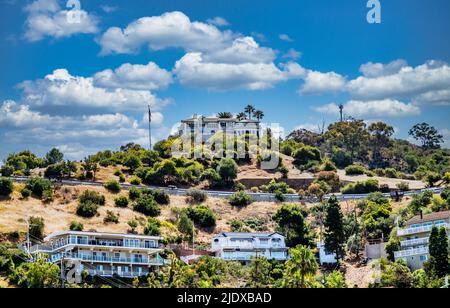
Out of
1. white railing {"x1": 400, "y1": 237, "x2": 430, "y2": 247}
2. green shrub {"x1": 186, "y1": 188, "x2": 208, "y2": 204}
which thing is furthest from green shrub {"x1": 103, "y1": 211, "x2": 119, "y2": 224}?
white railing {"x1": 400, "y1": 237, "x2": 430, "y2": 247}

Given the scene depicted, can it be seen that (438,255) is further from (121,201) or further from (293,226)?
(121,201)

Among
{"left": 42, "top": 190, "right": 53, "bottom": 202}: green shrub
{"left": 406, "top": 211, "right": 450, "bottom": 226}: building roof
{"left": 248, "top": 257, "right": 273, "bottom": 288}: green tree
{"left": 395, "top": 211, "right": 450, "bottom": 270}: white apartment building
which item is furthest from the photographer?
{"left": 42, "top": 190, "right": 53, "bottom": 202}: green shrub

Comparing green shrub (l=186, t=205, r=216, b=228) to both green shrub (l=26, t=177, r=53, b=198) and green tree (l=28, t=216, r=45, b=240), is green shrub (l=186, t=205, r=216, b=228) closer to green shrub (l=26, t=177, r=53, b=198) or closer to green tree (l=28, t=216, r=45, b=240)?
green shrub (l=26, t=177, r=53, b=198)

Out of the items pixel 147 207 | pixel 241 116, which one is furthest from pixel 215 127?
pixel 147 207

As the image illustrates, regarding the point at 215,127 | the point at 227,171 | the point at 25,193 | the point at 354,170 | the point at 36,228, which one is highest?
the point at 215,127

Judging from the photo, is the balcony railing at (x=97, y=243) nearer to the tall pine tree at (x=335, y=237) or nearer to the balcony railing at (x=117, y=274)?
the balcony railing at (x=117, y=274)
